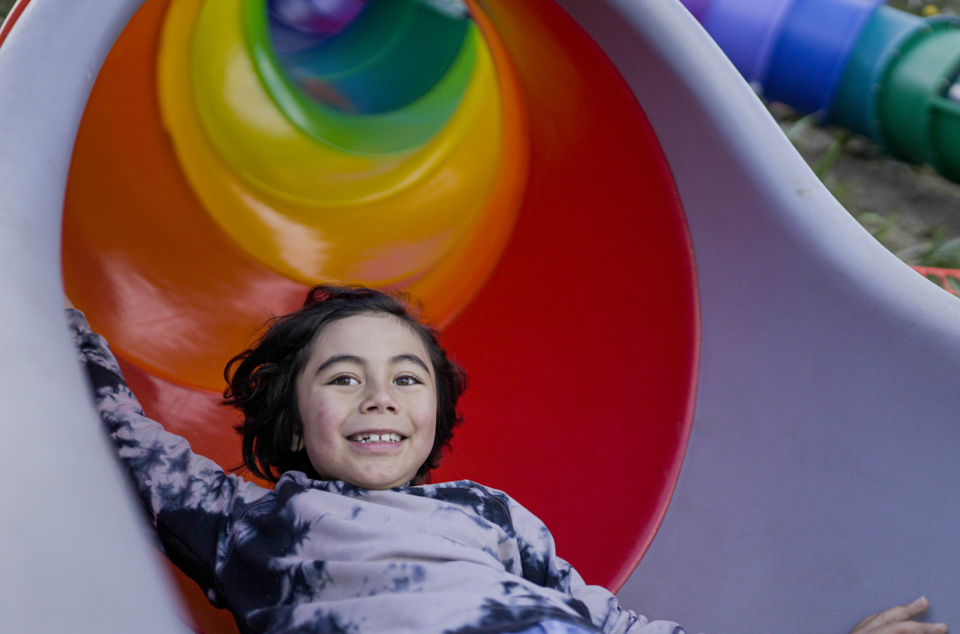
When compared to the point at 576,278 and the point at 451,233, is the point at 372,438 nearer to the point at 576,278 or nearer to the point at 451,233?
the point at 576,278

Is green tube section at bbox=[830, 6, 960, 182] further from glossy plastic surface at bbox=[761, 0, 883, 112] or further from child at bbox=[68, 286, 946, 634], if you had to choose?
child at bbox=[68, 286, 946, 634]

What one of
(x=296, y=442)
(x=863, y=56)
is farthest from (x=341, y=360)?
(x=863, y=56)

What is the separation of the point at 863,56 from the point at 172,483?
85.8 inches

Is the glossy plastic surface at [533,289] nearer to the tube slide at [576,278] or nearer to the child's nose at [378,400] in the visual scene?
the tube slide at [576,278]

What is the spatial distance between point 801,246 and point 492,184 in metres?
0.64

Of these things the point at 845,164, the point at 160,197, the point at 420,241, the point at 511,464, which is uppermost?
the point at 160,197

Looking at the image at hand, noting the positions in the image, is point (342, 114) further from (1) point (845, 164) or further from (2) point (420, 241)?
(1) point (845, 164)

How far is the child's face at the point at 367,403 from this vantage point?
0.89m

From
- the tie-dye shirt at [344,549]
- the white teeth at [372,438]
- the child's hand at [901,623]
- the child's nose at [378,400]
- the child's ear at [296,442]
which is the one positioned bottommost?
the child's hand at [901,623]

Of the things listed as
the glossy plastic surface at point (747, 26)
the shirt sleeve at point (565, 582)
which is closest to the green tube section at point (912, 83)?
the glossy plastic surface at point (747, 26)

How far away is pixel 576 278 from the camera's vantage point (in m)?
1.36

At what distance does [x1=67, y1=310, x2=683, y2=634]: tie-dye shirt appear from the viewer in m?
0.77

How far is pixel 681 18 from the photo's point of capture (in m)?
1.04

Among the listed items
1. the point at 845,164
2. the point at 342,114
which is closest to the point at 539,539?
the point at 342,114
